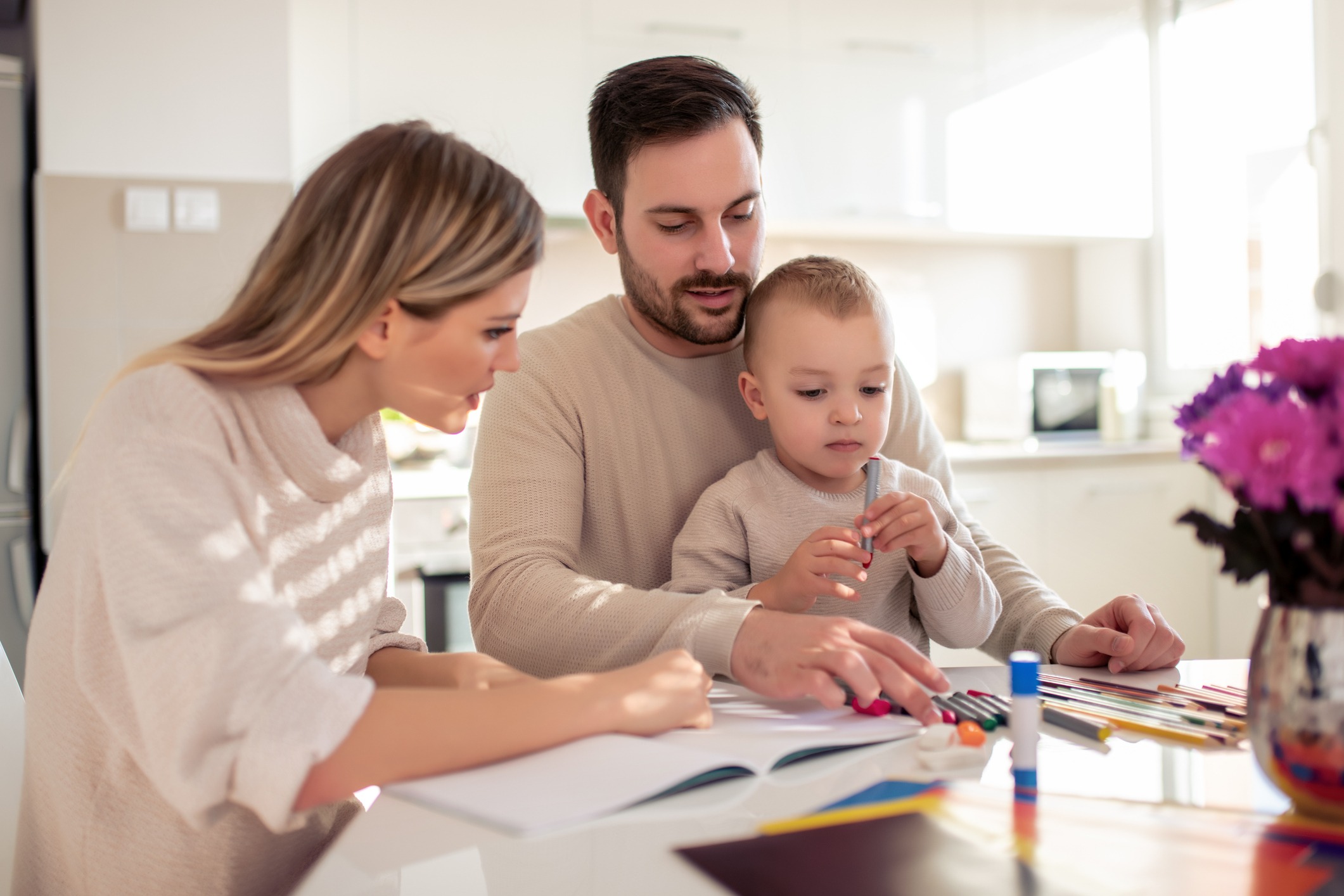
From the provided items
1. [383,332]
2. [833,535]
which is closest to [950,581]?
[833,535]

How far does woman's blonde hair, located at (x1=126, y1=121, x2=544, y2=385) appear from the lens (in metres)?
0.93

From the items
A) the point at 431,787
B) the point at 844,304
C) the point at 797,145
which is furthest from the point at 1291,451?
the point at 797,145

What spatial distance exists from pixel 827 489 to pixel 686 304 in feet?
1.02

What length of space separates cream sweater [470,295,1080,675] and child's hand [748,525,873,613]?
11cm

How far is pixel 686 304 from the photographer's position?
4.96ft

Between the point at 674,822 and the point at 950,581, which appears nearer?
the point at 674,822

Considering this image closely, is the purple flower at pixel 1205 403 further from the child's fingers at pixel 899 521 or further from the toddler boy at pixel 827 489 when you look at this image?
the toddler boy at pixel 827 489

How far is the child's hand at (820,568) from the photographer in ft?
3.66

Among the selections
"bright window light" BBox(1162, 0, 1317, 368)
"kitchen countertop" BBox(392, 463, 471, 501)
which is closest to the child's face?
"kitchen countertop" BBox(392, 463, 471, 501)

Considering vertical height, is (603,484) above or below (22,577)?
above

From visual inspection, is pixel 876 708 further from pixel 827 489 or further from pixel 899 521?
pixel 827 489

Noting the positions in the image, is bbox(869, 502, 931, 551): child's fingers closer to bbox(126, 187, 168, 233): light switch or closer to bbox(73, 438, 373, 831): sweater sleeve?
bbox(73, 438, 373, 831): sweater sleeve

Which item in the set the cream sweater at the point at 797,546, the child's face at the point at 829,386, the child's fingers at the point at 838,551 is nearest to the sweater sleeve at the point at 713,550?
the cream sweater at the point at 797,546

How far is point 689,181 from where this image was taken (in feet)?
4.77
